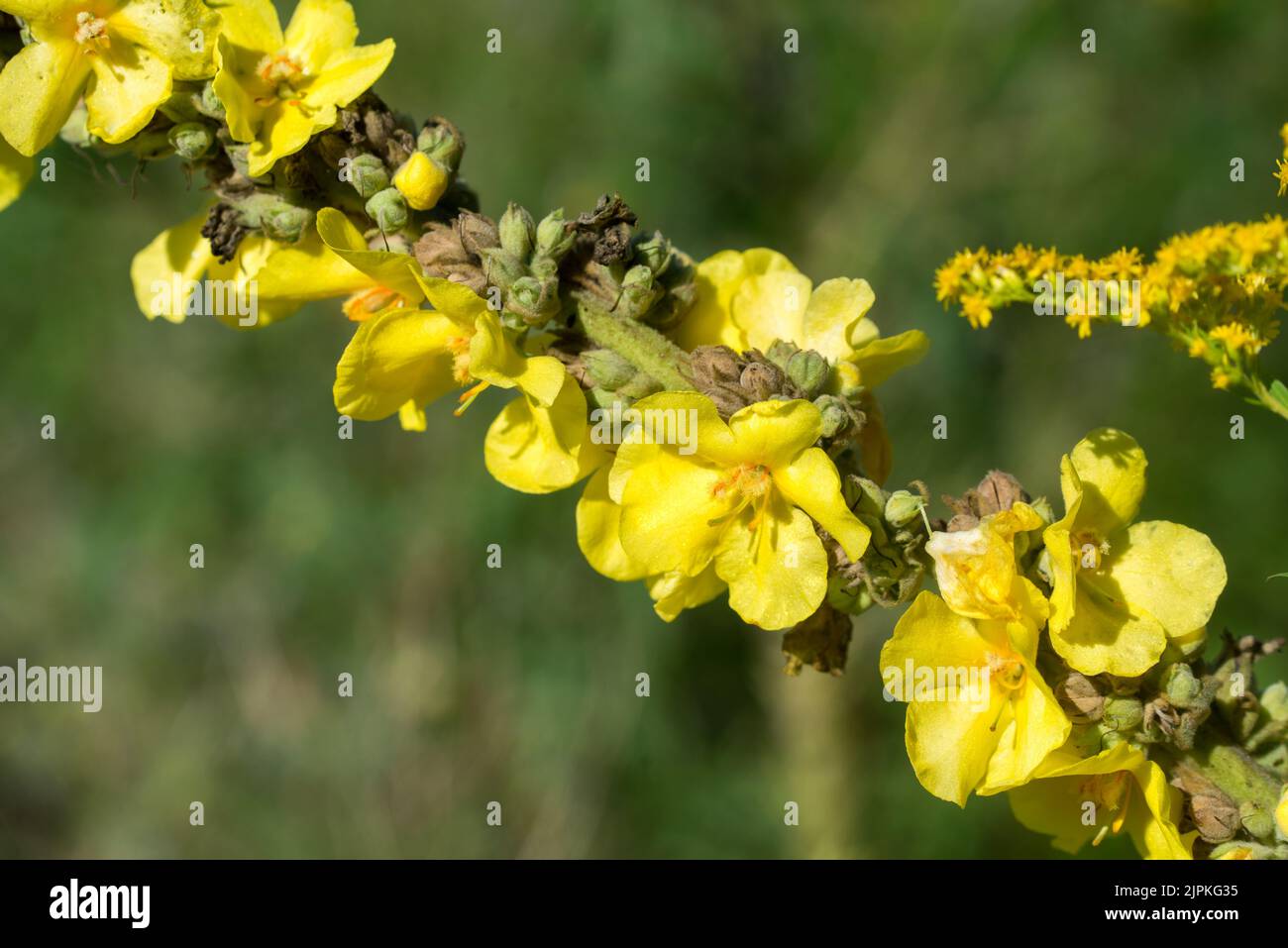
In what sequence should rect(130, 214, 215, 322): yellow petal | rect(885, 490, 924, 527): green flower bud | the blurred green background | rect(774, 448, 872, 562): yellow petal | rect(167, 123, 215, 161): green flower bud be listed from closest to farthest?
1. rect(774, 448, 872, 562): yellow petal
2. rect(885, 490, 924, 527): green flower bud
3. rect(167, 123, 215, 161): green flower bud
4. rect(130, 214, 215, 322): yellow petal
5. the blurred green background

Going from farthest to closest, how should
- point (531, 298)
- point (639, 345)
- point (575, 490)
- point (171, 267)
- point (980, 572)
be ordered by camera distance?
point (575, 490), point (171, 267), point (639, 345), point (531, 298), point (980, 572)

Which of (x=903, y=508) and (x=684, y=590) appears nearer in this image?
(x=903, y=508)

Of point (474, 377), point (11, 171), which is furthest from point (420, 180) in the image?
point (11, 171)

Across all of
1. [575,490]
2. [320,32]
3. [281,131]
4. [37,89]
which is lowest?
[575,490]

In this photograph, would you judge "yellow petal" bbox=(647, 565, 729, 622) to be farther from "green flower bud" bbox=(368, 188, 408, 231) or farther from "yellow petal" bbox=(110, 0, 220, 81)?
"yellow petal" bbox=(110, 0, 220, 81)

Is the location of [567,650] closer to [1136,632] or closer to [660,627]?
[660,627]

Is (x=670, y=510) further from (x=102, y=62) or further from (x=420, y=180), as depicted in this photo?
(x=102, y=62)

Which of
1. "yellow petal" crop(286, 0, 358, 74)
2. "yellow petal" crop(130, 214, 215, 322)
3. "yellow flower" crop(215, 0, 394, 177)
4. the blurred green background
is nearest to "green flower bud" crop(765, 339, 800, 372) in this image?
"yellow flower" crop(215, 0, 394, 177)
